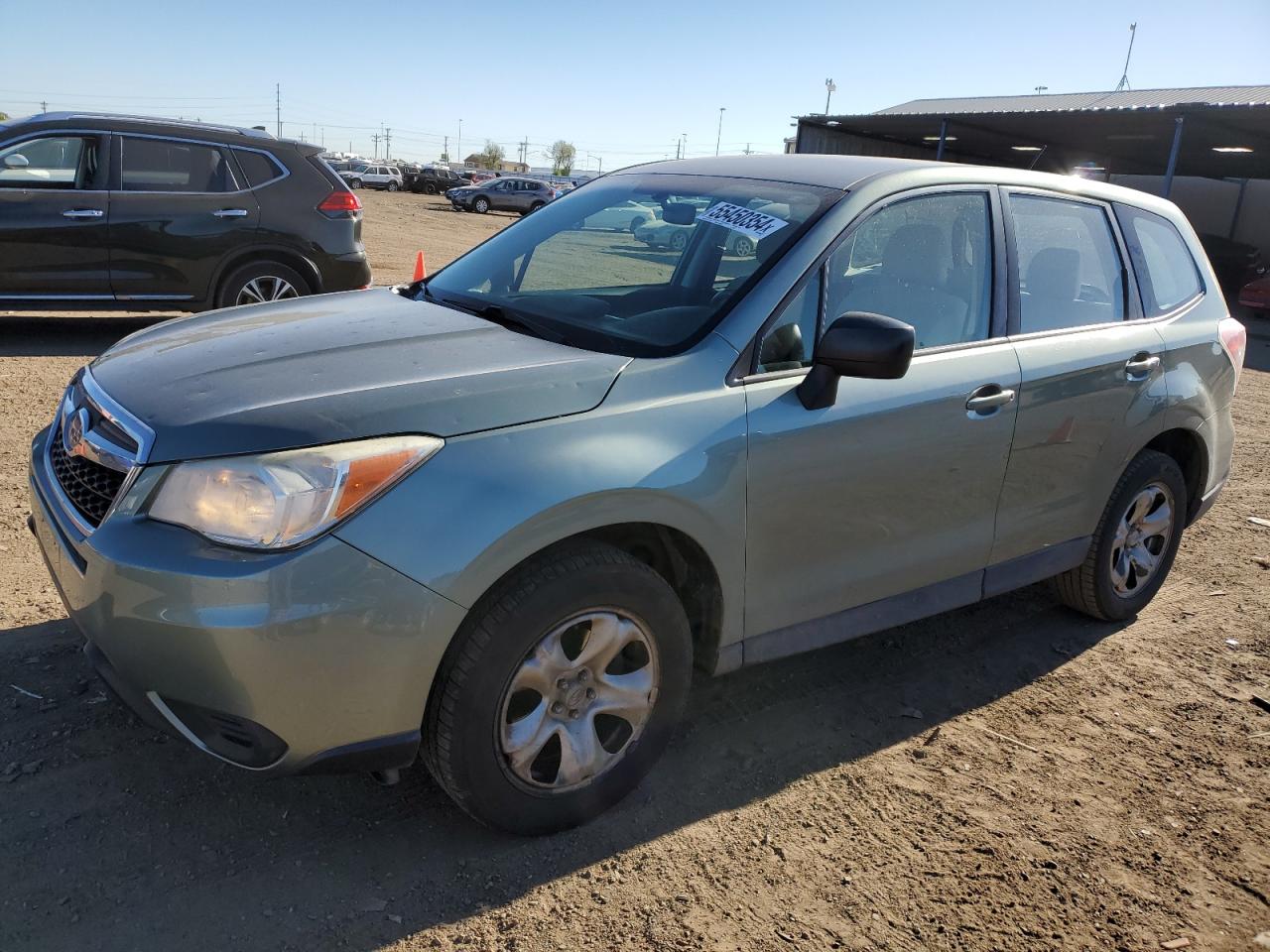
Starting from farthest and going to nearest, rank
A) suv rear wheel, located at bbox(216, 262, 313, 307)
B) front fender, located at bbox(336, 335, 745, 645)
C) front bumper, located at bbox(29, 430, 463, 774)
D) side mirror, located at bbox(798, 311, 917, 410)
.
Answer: suv rear wheel, located at bbox(216, 262, 313, 307)
side mirror, located at bbox(798, 311, 917, 410)
front fender, located at bbox(336, 335, 745, 645)
front bumper, located at bbox(29, 430, 463, 774)

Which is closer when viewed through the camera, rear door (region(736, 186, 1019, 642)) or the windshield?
rear door (region(736, 186, 1019, 642))

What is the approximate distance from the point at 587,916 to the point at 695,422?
131cm

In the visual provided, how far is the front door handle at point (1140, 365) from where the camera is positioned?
4.00 metres

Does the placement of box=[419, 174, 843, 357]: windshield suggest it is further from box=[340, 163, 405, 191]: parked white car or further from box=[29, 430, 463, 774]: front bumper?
box=[340, 163, 405, 191]: parked white car

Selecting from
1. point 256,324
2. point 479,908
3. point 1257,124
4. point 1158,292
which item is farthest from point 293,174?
point 1257,124

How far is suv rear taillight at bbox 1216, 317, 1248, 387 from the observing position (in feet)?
14.9

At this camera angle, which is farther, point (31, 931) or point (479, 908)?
point (479, 908)

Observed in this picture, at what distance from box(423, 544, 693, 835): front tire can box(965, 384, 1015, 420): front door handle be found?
132cm

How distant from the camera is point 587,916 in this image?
99.0 inches

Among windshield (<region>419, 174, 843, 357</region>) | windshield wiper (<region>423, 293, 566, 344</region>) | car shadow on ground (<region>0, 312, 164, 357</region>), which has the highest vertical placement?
windshield (<region>419, 174, 843, 357</region>)

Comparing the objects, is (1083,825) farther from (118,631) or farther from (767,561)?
(118,631)

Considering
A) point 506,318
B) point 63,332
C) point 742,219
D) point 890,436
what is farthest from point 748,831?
point 63,332

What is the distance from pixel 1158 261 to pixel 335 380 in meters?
3.62

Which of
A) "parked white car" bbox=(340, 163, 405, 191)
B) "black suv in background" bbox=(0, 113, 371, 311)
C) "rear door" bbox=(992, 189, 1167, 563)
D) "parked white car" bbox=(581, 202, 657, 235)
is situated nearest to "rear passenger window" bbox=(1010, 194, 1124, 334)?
A: "rear door" bbox=(992, 189, 1167, 563)
